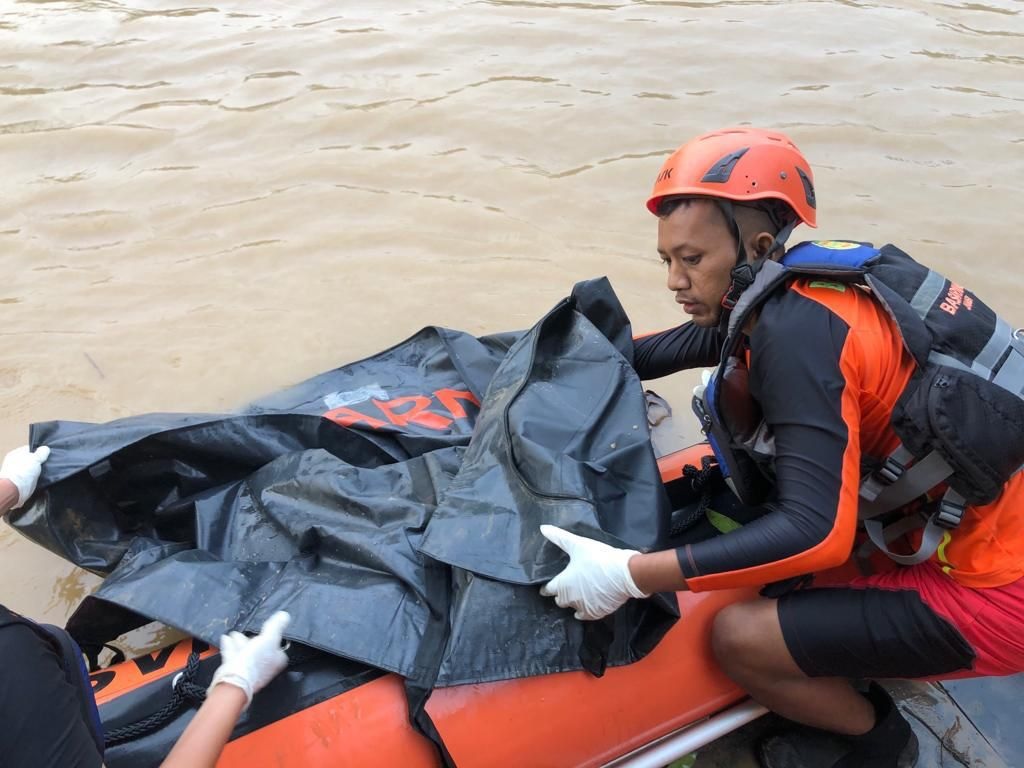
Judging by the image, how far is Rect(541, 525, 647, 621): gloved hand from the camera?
1795 millimetres

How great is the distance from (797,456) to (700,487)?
2.48ft

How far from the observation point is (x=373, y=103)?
5648 millimetres

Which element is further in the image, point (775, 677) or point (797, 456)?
point (775, 677)

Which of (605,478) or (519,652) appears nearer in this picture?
(519,652)

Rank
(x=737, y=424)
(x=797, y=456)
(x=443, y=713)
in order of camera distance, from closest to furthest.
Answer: (x=797, y=456) < (x=443, y=713) < (x=737, y=424)

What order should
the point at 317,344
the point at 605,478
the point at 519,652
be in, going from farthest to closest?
the point at 317,344 < the point at 605,478 < the point at 519,652

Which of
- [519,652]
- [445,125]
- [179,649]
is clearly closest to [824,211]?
[445,125]

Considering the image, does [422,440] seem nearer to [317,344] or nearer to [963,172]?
[317,344]

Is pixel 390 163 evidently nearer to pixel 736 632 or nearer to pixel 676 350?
pixel 676 350

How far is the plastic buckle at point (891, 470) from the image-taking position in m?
1.86

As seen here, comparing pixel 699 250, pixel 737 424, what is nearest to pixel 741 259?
pixel 699 250

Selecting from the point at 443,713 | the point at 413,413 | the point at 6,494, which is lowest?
the point at 443,713

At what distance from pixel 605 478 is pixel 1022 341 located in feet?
3.47

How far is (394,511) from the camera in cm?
218
